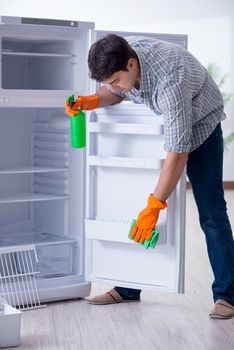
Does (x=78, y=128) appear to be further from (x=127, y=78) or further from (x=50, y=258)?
(x=50, y=258)

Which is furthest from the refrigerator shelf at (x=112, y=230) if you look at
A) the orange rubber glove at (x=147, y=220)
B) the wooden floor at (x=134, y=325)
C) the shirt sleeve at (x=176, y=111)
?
the shirt sleeve at (x=176, y=111)

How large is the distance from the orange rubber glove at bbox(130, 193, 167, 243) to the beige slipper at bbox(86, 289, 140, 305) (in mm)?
Answer: 448

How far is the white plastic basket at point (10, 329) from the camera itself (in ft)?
9.08

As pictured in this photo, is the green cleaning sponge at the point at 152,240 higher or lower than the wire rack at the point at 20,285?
higher

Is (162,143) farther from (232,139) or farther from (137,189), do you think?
(232,139)

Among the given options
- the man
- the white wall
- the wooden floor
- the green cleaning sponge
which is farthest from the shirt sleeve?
the white wall

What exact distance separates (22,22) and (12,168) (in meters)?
0.73

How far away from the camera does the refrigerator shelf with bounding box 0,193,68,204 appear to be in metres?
3.42

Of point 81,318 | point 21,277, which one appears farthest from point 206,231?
point 21,277

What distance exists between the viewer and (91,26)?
10.9 feet

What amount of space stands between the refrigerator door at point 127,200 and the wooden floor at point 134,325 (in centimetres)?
13

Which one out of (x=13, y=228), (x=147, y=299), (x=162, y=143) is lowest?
(x=147, y=299)

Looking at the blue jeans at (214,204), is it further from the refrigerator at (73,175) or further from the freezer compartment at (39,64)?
the freezer compartment at (39,64)

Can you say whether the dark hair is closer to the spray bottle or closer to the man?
the man
